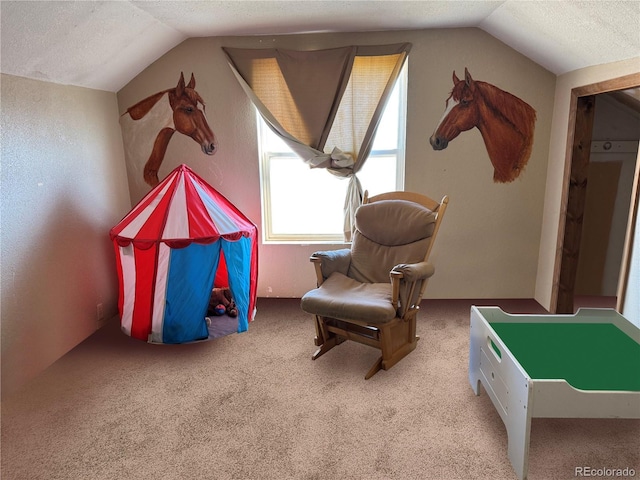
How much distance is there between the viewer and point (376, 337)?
8.64 feet

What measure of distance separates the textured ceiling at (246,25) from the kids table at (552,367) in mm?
1504

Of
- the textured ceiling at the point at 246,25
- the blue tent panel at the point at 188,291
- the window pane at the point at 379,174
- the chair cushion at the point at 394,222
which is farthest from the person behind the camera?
the window pane at the point at 379,174

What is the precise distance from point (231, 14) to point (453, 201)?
7.02 ft

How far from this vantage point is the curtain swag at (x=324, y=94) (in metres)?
3.25

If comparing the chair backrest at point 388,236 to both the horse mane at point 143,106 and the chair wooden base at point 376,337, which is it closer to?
the chair wooden base at point 376,337

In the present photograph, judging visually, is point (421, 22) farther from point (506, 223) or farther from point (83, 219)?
point (83, 219)

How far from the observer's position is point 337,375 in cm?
258

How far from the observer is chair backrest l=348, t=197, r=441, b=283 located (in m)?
2.88

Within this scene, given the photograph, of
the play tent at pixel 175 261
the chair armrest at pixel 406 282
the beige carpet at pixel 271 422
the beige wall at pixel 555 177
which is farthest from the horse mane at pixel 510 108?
the play tent at pixel 175 261

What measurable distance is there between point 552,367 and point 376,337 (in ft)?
3.15

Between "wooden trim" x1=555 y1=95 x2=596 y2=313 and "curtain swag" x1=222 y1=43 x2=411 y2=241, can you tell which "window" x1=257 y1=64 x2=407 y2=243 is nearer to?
"curtain swag" x1=222 y1=43 x2=411 y2=241

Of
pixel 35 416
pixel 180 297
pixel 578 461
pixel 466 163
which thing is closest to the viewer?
pixel 578 461

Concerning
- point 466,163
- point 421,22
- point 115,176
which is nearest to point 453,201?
point 466,163

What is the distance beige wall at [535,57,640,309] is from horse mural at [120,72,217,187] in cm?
267
